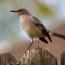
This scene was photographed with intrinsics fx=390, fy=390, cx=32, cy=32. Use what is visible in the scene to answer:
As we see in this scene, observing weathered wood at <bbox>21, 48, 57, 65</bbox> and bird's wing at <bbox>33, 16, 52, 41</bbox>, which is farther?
bird's wing at <bbox>33, 16, 52, 41</bbox>

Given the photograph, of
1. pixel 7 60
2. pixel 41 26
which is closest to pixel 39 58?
pixel 7 60

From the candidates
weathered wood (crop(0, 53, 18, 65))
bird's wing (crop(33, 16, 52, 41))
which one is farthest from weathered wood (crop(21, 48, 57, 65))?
bird's wing (crop(33, 16, 52, 41))

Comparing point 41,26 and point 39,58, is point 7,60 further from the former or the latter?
point 41,26

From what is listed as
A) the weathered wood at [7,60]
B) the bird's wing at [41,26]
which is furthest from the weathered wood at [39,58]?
the bird's wing at [41,26]

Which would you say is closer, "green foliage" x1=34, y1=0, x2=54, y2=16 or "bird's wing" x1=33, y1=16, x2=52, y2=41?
"green foliage" x1=34, y1=0, x2=54, y2=16

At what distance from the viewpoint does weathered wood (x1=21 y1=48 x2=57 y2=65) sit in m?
2.65

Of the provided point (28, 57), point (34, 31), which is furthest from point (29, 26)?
point (28, 57)

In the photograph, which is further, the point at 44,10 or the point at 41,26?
the point at 41,26

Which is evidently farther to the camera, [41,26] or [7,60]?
[41,26]

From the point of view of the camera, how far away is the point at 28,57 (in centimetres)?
270

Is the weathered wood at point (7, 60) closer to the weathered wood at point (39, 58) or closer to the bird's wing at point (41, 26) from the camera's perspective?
the weathered wood at point (39, 58)

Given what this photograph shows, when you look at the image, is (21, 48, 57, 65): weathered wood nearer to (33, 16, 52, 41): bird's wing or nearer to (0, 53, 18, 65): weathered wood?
(0, 53, 18, 65): weathered wood

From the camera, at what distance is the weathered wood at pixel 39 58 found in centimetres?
265

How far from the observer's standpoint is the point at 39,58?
105 inches
